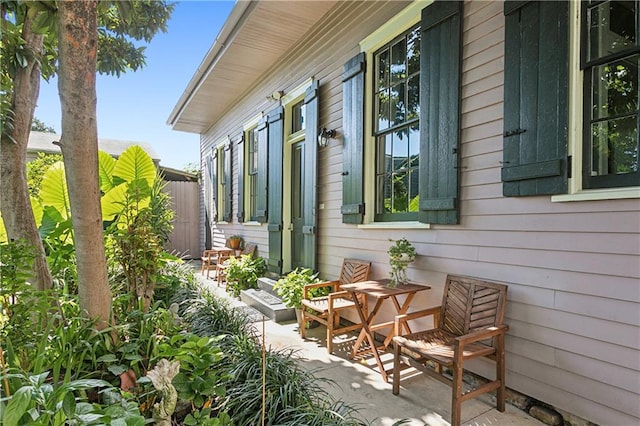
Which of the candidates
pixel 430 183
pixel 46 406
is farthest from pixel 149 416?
pixel 430 183

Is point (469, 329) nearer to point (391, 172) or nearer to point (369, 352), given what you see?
point (369, 352)

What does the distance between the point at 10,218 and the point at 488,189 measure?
3.31 metres

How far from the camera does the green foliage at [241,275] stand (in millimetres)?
5551

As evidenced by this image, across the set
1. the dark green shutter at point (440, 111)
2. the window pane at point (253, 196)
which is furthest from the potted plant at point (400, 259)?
the window pane at point (253, 196)

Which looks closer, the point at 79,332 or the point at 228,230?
the point at 79,332

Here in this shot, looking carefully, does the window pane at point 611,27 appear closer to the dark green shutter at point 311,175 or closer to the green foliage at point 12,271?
the dark green shutter at point 311,175

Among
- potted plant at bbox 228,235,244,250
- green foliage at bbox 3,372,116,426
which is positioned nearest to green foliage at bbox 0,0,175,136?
green foliage at bbox 3,372,116,426

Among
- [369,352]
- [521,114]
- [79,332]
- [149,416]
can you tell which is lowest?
[369,352]

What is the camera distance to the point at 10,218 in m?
2.22

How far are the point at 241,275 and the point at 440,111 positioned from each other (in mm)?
3988

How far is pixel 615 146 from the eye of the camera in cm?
206

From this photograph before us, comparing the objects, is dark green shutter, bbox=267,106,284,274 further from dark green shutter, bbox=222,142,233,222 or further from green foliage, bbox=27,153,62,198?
green foliage, bbox=27,153,62,198

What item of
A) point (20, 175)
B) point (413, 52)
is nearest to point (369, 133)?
point (413, 52)

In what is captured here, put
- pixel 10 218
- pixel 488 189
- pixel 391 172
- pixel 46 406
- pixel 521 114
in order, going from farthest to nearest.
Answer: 1. pixel 391 172
2. pixel 488 189
3. pixel 521 114
4. pixel 10 218
5. pixel 46 406
